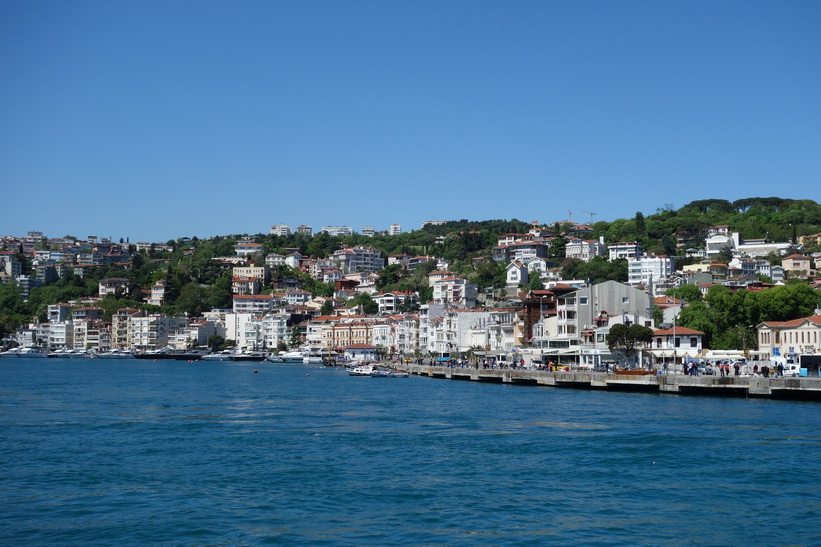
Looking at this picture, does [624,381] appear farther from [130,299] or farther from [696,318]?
[130,299]

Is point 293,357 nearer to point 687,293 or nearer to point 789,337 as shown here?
point 687,293

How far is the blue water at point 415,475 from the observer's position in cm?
1898

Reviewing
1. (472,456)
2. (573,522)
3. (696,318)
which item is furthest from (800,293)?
(573,522)

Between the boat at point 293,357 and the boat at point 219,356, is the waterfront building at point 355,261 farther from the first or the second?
the boat at point 293,357

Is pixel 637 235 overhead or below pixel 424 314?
overhead

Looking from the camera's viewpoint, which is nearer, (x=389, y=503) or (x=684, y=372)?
(x=389, y=503)

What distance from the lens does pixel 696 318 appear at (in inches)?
2731

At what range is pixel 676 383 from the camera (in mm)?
49312

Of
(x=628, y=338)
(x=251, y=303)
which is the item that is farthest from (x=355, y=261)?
(x=628, y=338)

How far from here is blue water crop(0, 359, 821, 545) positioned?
18984 mm

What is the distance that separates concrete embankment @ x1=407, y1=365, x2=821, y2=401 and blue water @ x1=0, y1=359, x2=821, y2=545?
Result: 1862mm

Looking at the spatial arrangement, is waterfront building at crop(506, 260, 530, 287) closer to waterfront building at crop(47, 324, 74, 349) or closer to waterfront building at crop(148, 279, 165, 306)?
waterfront building at crop(148, 279, 165, 306)

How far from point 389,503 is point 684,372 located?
3756 centimetres

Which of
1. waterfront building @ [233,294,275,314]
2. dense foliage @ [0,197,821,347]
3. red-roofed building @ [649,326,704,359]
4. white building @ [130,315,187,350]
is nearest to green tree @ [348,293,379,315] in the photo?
Result: dense foliage @ [0,197,821,347]
